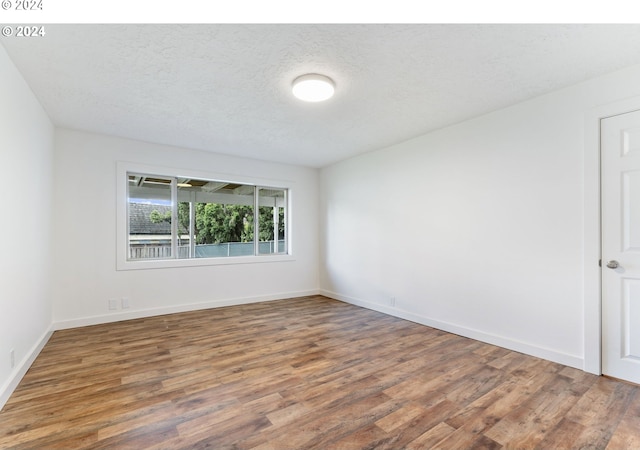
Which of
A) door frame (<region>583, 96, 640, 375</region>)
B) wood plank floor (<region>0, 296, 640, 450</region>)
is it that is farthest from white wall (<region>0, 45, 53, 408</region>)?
door frame (<region>583, 96, 640, 375</region>)

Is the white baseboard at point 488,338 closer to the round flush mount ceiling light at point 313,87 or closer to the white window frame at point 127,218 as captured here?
the white window frame at point 127,218

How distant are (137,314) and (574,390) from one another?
4.89 meters

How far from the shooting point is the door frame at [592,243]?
2.48 meters

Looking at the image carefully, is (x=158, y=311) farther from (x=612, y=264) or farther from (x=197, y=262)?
(x=612, y=264)

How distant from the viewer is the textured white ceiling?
1.97 meters

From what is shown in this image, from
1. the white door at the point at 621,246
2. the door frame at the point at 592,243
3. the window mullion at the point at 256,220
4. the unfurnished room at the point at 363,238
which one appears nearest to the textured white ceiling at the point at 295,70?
the unfurnished room at the point at 363,238

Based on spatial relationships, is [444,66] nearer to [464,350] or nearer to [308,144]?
[308,144]

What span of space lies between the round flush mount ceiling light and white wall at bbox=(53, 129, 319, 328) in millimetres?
2661

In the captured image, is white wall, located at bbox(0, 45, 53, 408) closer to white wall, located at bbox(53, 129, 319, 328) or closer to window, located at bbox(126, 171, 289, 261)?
white wall, located at bbox(53, 129, 319, 328)

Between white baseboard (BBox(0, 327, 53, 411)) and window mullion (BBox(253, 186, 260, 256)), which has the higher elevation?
window mullion (BBox(253, 186, 260, 256))

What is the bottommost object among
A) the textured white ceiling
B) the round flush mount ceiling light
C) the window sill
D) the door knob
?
the window sill

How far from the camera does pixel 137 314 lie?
4090mm

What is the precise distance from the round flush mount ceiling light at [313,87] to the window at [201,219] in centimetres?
282
